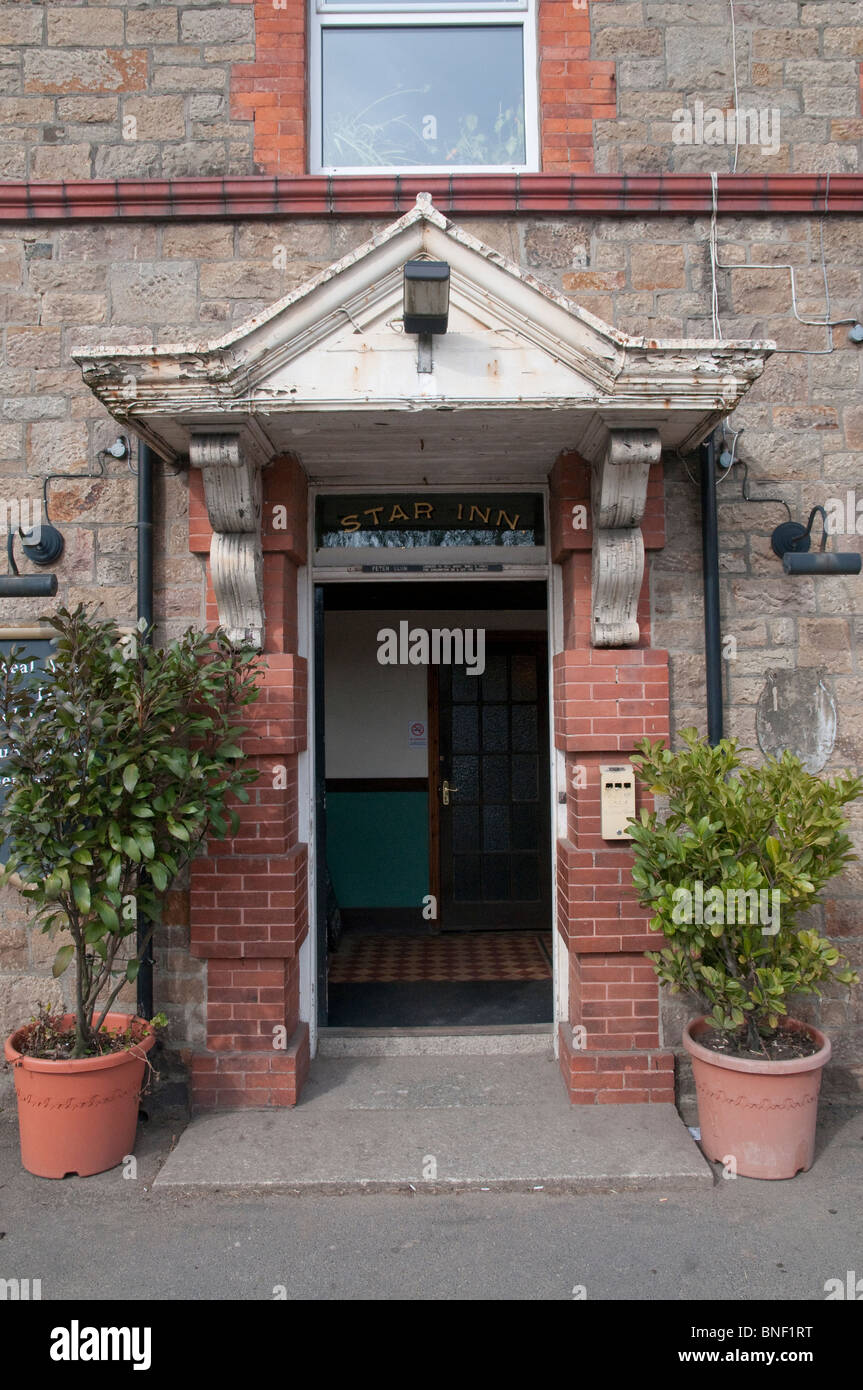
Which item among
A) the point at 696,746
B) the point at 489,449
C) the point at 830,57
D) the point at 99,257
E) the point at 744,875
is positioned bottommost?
the point at 744,875

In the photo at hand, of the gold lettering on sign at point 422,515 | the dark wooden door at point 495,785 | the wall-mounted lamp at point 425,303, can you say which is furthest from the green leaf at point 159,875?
the dark wooden door at point 495,785

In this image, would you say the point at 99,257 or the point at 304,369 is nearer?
the point at 304,369

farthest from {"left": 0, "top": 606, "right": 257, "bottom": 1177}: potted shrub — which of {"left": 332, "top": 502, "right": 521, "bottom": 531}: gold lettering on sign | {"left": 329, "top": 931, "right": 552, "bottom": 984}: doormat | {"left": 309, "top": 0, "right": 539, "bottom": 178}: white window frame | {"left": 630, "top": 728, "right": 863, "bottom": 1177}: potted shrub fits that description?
{"left": 309, "top": 0, "right": 539, "bottom": 178}: white window frame

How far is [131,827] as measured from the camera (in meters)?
3.61

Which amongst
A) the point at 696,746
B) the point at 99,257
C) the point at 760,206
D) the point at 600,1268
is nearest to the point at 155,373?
the point at 99,257

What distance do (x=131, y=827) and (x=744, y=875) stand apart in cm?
242

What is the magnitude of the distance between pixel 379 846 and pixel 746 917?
495 centimetres

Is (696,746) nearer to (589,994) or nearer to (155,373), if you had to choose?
(589,994)

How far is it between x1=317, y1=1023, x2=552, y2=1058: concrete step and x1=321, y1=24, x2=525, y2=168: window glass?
4.54 metres

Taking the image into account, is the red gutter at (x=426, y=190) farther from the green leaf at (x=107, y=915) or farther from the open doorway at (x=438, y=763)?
the open doorway at (x=438, y=763)

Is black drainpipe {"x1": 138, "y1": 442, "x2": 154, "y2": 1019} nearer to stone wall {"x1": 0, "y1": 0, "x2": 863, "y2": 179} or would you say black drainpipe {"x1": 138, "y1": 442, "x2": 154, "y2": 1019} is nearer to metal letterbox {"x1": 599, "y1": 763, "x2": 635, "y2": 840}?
stone wall {"x1": 0, "y1": 0, "x2": 863, "y2": 179}

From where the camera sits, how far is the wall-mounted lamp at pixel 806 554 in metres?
4.29

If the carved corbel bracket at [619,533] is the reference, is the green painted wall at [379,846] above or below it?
below

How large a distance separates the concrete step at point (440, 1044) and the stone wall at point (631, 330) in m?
1.65
